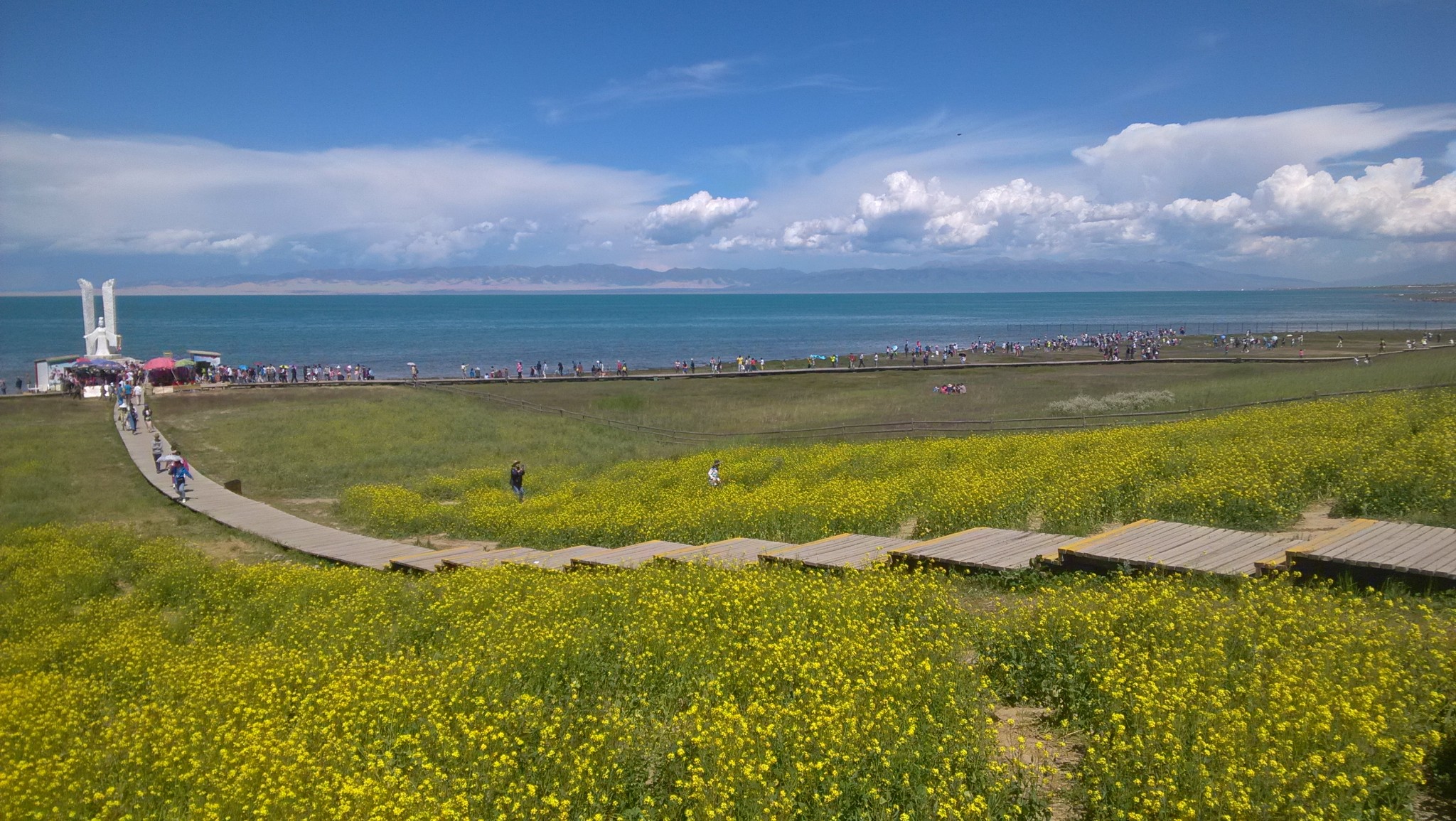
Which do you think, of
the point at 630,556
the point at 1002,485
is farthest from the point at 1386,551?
the point at 630,556

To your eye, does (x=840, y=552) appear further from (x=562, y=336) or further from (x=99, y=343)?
(x=562, y=336)

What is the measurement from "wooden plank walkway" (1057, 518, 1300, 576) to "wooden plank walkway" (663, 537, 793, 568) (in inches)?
162

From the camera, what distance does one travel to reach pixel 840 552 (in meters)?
11.8

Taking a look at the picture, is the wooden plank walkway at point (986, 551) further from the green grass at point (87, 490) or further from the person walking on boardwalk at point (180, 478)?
the person walking on boardwalk at point (180, 478)

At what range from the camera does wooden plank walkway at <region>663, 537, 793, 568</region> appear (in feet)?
38.0

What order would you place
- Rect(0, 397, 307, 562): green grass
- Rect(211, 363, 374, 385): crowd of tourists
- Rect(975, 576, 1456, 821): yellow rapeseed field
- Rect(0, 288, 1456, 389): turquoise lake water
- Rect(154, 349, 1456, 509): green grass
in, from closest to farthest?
Rect(975, 576, 1456, 821): yellow rapeseed field → Rect(0, 397, 307, 562): green grass → Rect(154, 349, 1456, 509): green grass → Rect(211, 363, 374, 385): crowd of tourists → Rect(0, 288, 1456, 389): turquoise lake water

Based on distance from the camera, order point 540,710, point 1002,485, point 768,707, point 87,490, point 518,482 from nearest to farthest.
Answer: point 768,707, point 540,710, point 1002,485, point 518,482, point 87,490

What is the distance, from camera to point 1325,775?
505 centimetres

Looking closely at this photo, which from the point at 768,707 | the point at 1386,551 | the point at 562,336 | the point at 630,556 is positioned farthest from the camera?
the point at 562,336

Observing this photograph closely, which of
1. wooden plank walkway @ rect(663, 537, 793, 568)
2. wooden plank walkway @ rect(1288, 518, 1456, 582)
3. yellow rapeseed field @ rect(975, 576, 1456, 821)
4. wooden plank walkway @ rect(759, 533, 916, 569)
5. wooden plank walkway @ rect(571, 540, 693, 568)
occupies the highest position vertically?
wooden plank walkway @ rect(1288, 518, 1456, 582)

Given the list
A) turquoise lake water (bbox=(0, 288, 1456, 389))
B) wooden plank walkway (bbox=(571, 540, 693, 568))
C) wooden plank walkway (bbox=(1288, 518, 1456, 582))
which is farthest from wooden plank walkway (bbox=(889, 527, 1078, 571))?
Result: turquoise lake water (bbox=(0, 288, 1456, 389))

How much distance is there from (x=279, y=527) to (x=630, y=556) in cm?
1104

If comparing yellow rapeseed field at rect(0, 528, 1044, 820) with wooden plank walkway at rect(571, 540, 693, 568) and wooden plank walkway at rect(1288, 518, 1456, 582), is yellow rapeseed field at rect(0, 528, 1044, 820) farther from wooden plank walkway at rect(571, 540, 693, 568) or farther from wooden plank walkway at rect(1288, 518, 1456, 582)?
wooden plank walkway at rect(1288, 518, 1456, 582)

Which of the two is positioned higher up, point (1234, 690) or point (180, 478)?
point (1234, 690)
